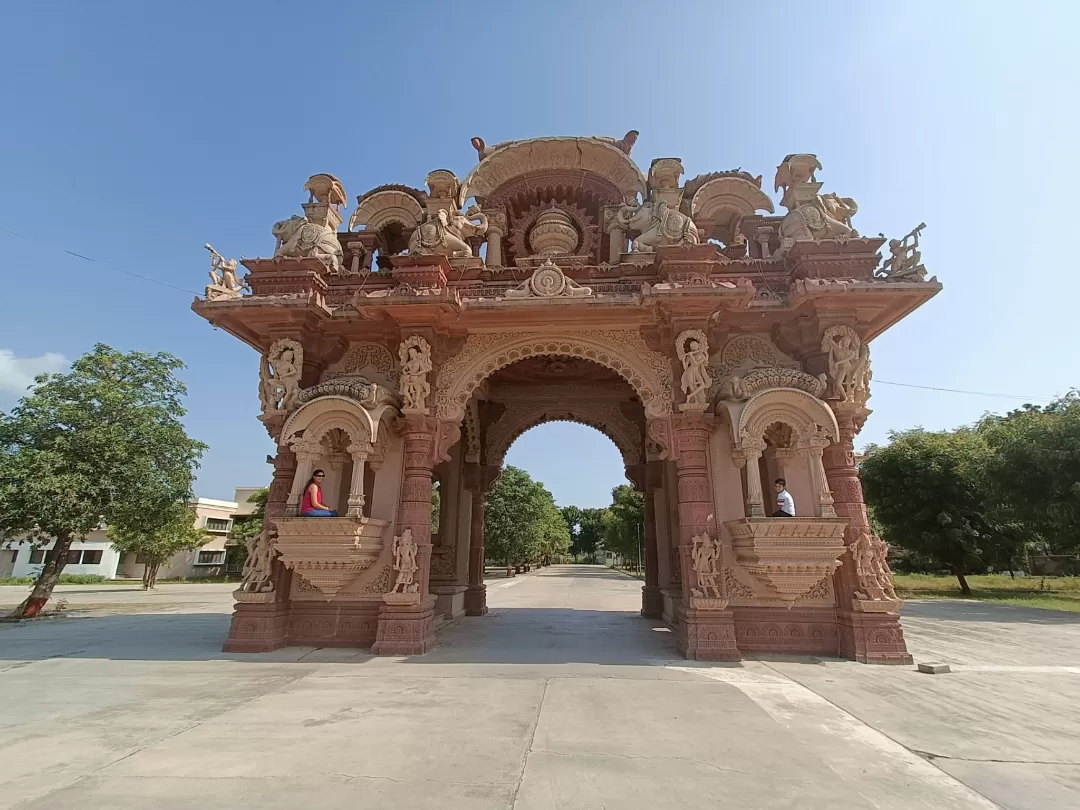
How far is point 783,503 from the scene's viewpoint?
7.68 m

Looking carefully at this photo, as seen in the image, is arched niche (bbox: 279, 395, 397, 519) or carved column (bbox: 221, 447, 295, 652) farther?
arched niche (bbox: 279, 395, 397, 519)

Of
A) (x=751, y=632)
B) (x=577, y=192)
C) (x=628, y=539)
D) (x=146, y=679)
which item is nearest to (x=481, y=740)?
(x=146, y=679)

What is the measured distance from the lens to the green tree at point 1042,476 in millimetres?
16969

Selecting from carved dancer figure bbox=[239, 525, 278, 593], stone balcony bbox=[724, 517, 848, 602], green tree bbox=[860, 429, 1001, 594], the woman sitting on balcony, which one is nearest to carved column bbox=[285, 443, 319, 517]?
the woman sitting on balcony

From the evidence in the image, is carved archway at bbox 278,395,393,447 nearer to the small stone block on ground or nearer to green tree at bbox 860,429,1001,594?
the small stone block on ground

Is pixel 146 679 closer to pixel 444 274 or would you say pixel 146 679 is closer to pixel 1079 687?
pixel 444 274

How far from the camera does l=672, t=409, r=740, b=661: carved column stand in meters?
7.40

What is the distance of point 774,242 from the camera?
10102mm

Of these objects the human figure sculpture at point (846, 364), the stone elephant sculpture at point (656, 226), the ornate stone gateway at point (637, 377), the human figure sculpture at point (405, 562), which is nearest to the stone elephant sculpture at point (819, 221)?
the ornate stone gateway at point (637, 377)

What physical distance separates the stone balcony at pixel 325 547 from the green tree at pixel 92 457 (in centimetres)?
749

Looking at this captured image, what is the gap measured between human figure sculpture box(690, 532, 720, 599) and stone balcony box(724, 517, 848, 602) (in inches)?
23.2

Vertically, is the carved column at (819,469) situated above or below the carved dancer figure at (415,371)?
below

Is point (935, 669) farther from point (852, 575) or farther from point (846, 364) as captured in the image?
point (846, 364)

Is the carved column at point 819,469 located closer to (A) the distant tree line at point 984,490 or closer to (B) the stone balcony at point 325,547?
(B) the stone balcony at point 325,547
